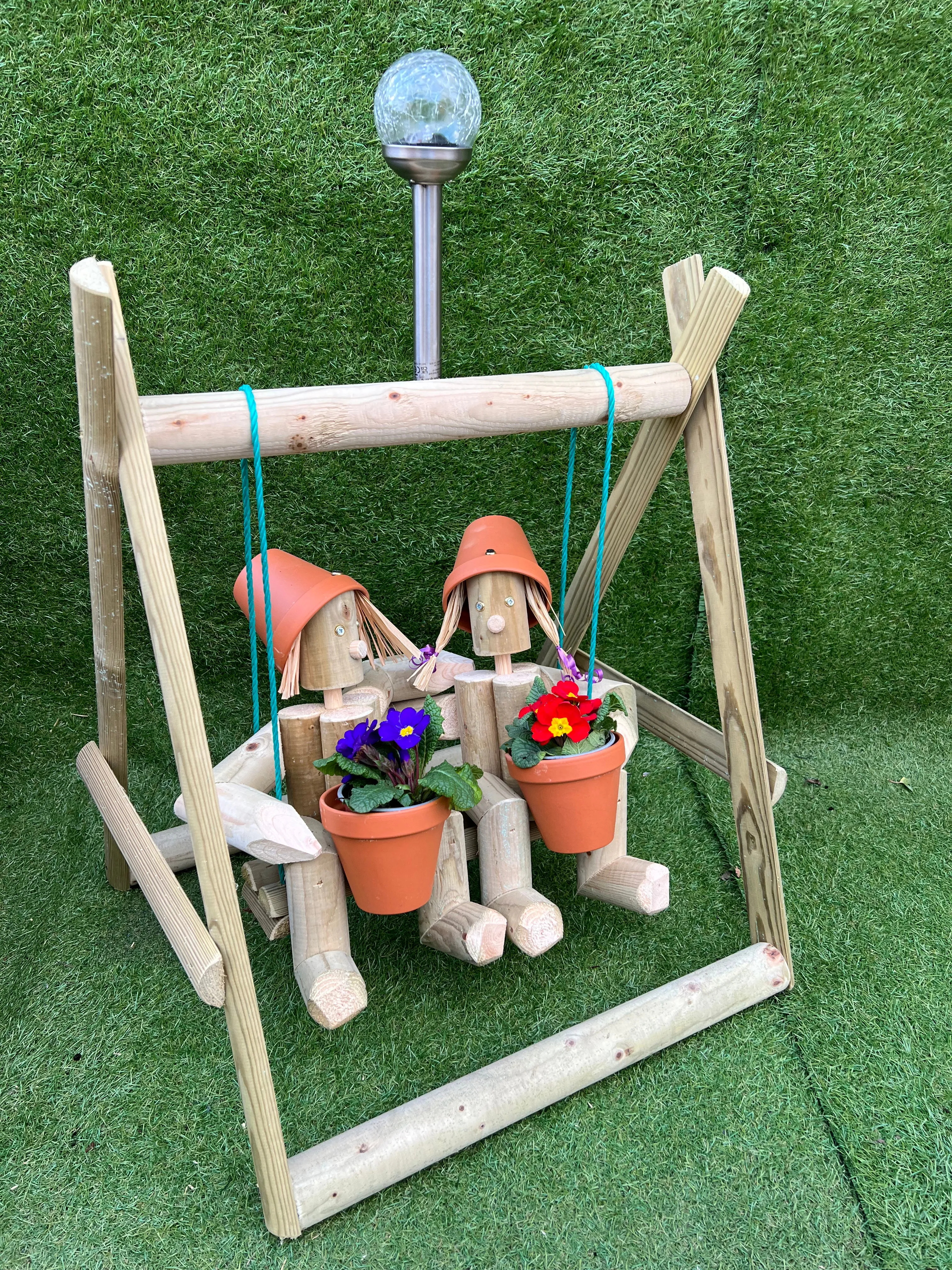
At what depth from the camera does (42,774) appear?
9.02ft

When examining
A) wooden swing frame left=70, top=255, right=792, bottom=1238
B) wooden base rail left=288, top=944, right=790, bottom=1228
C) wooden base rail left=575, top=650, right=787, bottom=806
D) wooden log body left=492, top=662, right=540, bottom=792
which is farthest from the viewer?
wooden base rail left=575, top=650, right=787, bottom=806

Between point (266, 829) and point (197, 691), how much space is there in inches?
11.2

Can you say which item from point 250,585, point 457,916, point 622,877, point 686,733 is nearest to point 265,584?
point 250,585

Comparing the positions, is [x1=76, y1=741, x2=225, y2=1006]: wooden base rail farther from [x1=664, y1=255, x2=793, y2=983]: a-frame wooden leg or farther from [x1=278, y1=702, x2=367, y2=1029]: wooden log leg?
[x1=664, y1=255, x2=793, y2=983]: a-frame wooden leg

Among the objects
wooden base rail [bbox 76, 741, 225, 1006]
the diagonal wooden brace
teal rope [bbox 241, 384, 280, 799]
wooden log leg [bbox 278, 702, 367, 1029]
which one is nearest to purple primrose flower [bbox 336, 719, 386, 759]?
teal rope [bbox 241, 384, 280, 799]

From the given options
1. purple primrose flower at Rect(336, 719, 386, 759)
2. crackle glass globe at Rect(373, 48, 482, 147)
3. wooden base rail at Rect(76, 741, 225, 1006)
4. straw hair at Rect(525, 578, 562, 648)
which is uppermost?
crackle glass globe at Rect(373, 48, 482, 147)

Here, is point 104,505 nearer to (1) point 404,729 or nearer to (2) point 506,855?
(1) point 404,729

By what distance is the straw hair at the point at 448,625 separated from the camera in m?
1.97

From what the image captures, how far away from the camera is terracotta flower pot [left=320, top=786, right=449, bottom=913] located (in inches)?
63.4

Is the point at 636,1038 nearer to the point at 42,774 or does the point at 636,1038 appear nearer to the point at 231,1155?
the point at 231,1155

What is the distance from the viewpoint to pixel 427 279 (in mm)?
1756

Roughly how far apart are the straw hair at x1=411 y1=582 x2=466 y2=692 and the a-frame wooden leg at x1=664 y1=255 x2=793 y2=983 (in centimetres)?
47

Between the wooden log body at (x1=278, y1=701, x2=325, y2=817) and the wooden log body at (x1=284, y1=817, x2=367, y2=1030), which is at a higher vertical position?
the wooden log body at (x1=278, y1=701, x2=325, y2=817)

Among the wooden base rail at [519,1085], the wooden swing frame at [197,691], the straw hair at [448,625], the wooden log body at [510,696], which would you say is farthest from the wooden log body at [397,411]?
the wooden base rail at [519,1085]
